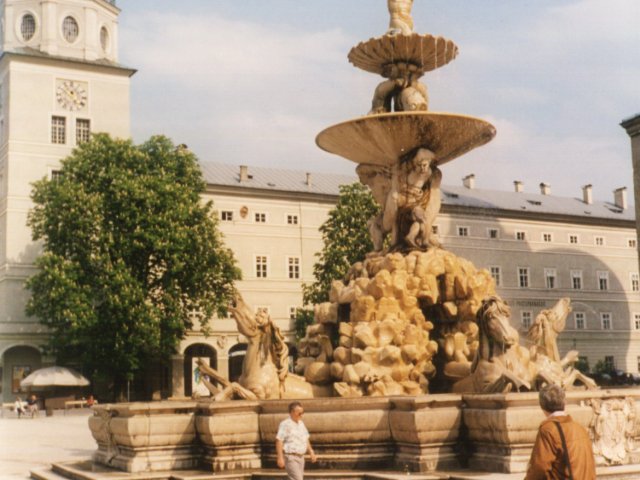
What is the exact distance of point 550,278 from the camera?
6450 centimetres

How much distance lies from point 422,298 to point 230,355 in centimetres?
4026

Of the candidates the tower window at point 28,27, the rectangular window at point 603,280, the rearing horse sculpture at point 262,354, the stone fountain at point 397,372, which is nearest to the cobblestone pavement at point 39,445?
the stone fountain at point 397,372

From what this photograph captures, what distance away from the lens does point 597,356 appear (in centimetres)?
6388

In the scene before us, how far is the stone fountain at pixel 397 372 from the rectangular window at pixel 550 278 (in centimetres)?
5028

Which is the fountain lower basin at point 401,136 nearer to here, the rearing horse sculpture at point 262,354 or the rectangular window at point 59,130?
the rearing horse sculpture at point 262,354

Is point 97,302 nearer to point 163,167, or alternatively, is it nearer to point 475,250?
point 163,167

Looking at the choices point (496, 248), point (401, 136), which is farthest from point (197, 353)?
point (401, 136)

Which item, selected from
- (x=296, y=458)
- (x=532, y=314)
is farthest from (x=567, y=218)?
(x=296, y=458)

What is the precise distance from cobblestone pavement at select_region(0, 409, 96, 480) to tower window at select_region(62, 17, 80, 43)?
28.1 metres

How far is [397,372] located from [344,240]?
26823 millimetres

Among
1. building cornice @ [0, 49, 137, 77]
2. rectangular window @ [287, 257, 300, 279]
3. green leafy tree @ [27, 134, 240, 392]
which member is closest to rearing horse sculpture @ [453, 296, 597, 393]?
green leafy tree @ [27, 134, 240, 392]

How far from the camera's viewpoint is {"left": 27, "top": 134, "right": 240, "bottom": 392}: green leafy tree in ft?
124

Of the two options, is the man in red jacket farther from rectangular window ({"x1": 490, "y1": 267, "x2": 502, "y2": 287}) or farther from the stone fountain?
rectangular window ({"x1": 490, "y1": 267, "x2": 502, "y2": 287})

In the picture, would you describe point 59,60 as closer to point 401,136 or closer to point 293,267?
point 293,267
